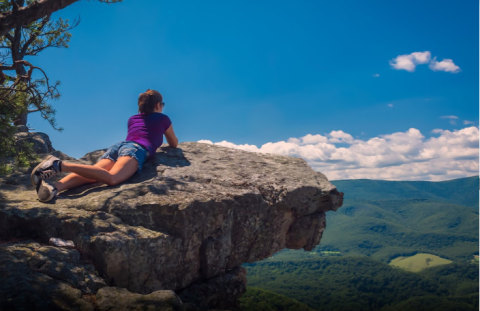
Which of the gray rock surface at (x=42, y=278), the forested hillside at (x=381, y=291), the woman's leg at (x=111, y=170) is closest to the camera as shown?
the gray rock surface at (x=42, y=278)

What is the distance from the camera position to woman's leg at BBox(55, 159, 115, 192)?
27.3 feet

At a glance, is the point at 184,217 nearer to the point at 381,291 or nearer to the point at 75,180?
the point at 75,180

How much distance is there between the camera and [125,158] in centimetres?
875

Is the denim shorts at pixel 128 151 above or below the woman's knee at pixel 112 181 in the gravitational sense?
above

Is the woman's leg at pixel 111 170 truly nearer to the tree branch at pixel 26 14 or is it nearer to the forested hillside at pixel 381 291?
the tree branch at pixel 26 14

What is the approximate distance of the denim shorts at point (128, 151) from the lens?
8938 mm

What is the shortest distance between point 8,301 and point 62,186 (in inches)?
168

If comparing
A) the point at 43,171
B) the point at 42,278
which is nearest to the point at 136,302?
the point at 42,278

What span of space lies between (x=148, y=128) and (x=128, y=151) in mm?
1171

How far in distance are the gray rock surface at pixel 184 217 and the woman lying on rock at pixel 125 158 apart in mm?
287

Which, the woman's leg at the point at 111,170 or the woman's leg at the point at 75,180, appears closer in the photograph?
the woman's leg at the point at 111,170

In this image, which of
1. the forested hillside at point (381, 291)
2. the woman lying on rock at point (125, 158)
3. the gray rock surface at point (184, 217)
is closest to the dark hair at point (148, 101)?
the woman lying on rock at point (125, 158)

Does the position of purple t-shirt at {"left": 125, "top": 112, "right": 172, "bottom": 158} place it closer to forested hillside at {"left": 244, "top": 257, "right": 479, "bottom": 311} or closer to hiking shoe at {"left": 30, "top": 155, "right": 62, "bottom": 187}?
hiking shoe at {"left": 30, "top": 155, "right": 62, "bottom": 187}

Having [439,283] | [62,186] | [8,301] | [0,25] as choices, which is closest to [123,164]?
[62,186]
